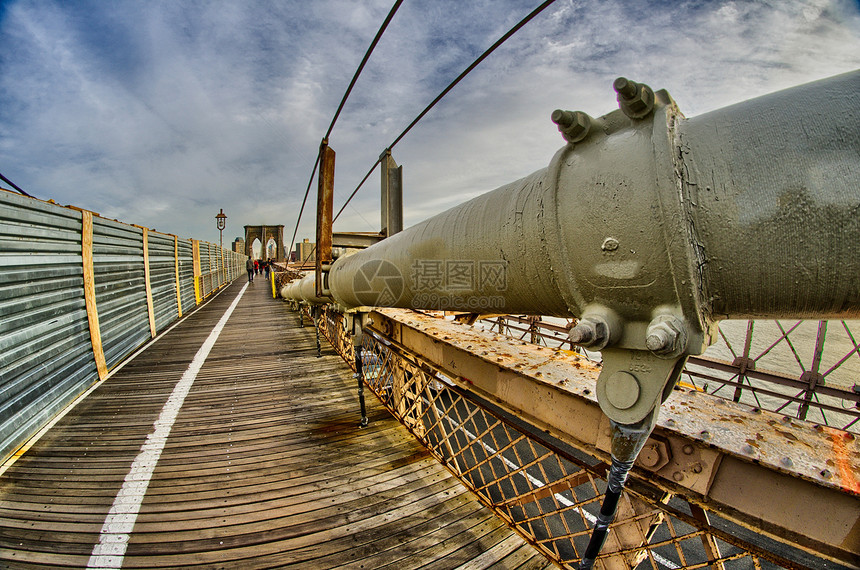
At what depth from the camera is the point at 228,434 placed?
4.68 metres

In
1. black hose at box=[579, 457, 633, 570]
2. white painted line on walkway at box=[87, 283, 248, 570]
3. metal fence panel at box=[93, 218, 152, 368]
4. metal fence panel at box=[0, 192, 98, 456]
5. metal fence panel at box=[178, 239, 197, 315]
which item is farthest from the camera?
metal fence panel at box=[178, 239, 197, 315]

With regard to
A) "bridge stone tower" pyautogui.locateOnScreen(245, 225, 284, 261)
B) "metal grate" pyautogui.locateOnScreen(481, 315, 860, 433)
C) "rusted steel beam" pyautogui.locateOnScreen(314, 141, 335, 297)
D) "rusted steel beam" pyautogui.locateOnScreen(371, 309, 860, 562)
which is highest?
"bridge stone tower" pyautogui.locateOnScreen(245, 225, 284, 261)

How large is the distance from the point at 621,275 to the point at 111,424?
673cm

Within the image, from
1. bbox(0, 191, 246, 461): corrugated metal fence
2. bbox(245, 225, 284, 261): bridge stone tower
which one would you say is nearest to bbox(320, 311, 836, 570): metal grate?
bbox(0, 191, 246, 461): corrugated metal fence

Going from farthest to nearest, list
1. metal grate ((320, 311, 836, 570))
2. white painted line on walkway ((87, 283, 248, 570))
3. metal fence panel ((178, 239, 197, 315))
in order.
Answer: metal fence panel ((178, 239, 197, 315))
white painted line on walkway ((87, 283, 248, 570))
metal grate ((320, 311, 836, 570))

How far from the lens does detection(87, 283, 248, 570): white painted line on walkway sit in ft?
9.30

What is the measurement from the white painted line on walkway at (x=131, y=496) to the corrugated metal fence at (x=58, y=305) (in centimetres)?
141

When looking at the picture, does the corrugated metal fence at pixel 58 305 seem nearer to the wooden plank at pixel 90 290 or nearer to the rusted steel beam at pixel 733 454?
the wooden plank at pixel 90 290

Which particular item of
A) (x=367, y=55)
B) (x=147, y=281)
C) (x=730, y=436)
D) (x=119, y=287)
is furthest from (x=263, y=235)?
(x=730, y=436)

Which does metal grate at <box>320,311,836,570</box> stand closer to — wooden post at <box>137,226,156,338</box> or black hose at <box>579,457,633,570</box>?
black hose at <box>579,457,633,570</box>

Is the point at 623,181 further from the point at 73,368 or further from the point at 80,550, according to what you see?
the point at 73,368

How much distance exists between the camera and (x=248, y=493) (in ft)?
11.7

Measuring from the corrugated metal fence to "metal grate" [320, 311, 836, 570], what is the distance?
4372 mm

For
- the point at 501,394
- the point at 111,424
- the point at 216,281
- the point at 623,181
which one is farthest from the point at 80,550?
the point at 216,281
